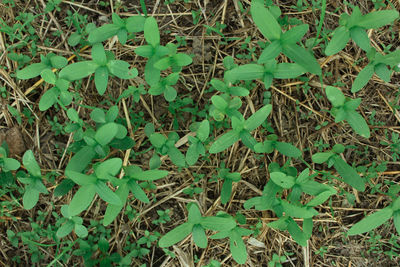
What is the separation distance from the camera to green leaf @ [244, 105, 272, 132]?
1.68 metres

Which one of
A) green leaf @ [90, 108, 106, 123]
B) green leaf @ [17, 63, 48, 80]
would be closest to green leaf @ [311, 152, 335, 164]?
green leaf @ [90, 108, 106, 123]

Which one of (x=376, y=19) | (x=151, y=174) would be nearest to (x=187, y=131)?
(x=151, y=174)

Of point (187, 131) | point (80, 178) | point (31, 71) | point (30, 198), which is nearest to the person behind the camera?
point (80, 178)

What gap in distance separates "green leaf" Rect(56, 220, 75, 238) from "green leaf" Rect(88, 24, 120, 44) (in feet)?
3.05

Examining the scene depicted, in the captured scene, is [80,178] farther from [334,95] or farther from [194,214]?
[334,95]

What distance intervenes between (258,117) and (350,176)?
1.97 feet

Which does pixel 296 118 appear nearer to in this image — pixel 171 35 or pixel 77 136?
pixel 171 35

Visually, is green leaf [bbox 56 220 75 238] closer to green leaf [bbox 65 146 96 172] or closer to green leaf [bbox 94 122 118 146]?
green leaf [bbox 65 146 96 172]

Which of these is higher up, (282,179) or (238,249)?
(282,179)

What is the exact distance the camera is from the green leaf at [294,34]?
1575 mm

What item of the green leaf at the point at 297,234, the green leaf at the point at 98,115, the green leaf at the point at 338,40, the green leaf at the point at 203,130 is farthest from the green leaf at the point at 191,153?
the green leaf at the point at 338,40

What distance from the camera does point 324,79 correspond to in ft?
7.28

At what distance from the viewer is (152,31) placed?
1640 mm

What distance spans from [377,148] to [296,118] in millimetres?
540
